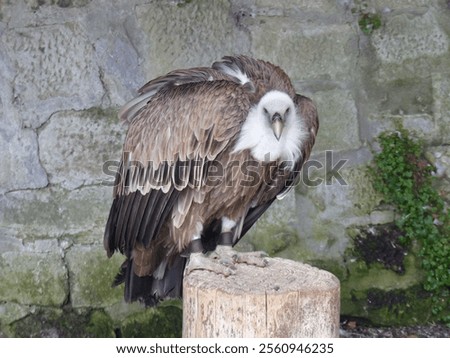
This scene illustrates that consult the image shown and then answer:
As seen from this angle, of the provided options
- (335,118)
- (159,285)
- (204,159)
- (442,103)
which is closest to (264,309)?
(204,159)

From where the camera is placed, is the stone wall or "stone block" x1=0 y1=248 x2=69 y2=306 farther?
"stone block" x1=0 y1=248 x2=69 y2=306

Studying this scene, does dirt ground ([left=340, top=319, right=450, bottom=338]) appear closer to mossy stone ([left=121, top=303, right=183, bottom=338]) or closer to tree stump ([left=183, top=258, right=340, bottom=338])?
mossy stone ([left=121, top=303, right=183, bottom=338])

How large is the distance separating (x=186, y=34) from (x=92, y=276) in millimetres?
1353

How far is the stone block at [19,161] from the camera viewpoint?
4507 millimetres

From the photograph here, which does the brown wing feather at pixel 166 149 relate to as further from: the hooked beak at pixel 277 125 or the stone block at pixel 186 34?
the stone block at pixel 186 34

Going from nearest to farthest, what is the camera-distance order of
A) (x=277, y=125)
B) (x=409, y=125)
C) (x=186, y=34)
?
(x=277, y=125), (x=186, y=34), (x=409, y=125)

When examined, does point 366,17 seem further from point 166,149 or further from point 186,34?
point 166,149

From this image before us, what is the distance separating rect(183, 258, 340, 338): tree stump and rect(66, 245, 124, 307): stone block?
5.14ft

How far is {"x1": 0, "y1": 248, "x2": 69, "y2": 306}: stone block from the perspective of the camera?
458cm

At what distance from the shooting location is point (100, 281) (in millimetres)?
4602

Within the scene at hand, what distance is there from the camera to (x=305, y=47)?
4.52m

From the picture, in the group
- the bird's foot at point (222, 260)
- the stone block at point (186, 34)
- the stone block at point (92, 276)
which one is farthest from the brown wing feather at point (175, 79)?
the stone block at point (92, 276)

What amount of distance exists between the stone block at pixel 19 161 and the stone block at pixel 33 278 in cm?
35

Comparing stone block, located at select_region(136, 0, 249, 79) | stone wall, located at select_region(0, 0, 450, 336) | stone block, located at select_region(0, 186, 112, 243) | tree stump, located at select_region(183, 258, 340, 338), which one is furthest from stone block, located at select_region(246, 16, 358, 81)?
tree stump, located at select_region(183, 258, 340, 338)
